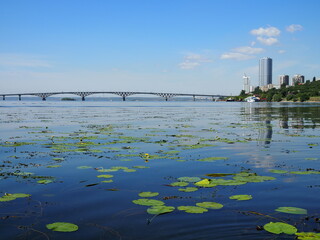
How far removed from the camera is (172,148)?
11.6 metres

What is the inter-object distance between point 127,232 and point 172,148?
7.39m

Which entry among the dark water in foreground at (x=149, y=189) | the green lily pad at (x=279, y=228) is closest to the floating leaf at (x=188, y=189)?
the dark water in foreground at (x=149, y=189)

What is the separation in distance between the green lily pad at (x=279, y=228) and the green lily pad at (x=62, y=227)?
8.34ft

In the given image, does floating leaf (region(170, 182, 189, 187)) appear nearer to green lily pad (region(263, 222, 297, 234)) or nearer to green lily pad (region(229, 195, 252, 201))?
green lily pad (region(229, 195, 252, 201))

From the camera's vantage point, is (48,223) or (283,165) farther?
(283,165)

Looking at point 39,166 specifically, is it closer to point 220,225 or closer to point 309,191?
point 220,225

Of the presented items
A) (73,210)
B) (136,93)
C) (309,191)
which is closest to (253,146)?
(309,191)

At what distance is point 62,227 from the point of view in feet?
14.0

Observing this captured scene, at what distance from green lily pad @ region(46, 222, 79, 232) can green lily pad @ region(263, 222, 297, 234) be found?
2541 millimetres

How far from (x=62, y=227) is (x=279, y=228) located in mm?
2839

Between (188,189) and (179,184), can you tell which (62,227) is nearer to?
(188,189)

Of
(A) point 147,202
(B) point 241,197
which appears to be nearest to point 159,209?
(A) point 147,202

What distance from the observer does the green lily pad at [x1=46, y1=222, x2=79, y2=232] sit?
166 inches

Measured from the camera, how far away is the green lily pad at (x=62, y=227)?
4.22 metres
